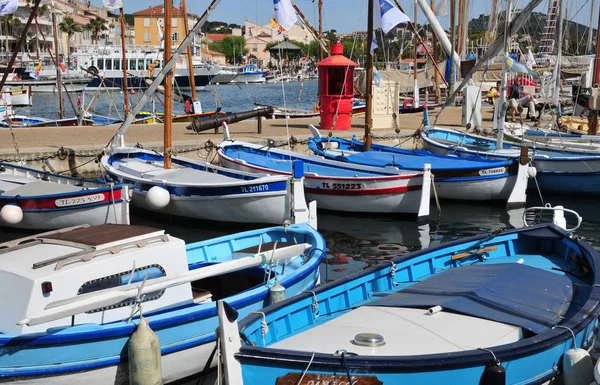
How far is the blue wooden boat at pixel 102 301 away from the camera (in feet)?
28.8

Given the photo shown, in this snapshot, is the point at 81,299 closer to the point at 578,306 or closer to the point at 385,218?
the point at 578,306

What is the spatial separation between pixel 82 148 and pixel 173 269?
15246 mm

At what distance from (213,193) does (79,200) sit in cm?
309

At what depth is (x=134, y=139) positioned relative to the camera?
27141 millimetres

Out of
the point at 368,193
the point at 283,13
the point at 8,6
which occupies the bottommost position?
the point at 368,193

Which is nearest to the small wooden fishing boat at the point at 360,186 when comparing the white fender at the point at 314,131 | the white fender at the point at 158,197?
the white fender at the point at 314,131

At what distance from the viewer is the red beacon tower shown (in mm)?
29078

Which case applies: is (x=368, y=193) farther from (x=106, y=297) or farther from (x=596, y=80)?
(x=596, y=80)

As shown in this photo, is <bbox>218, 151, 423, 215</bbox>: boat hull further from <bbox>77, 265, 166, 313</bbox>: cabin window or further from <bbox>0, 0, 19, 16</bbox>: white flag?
<bbox>77, 265, 166, 313</bbox>: cabin window

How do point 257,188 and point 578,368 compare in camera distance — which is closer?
point 578,368

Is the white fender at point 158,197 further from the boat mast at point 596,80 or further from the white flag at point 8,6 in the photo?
the boat mast at point 596,80

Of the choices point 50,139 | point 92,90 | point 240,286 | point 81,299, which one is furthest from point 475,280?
point 92,90

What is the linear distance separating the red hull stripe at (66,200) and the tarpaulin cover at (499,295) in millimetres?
9295

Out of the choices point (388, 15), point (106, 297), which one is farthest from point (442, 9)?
point (106, 297)
